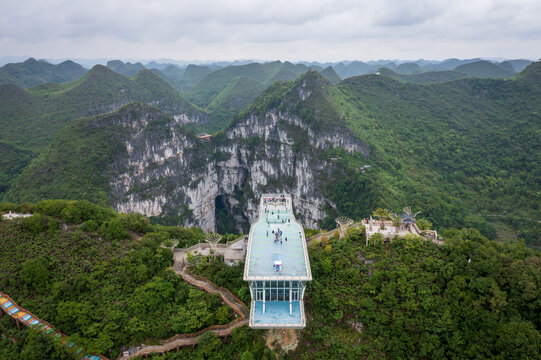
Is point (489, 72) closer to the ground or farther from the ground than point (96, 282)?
farther from the ground

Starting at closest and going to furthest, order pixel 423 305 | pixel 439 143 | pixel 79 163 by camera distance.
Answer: pixel 423 305, pixel 79 163, pixel 439 143

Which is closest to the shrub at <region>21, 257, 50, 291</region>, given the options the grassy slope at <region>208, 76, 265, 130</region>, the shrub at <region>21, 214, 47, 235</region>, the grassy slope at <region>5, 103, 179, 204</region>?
the shrub at <region>21, 214, 47, 235</region>

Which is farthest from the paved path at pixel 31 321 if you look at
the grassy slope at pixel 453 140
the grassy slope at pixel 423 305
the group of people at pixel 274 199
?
the grassy slope at pixel 453 140

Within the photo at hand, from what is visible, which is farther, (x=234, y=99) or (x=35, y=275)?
(x=234, y=99)

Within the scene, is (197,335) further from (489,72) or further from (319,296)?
(489,72)

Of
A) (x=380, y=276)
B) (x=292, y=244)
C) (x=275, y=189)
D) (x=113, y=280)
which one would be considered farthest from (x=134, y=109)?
(x=380, y=276)

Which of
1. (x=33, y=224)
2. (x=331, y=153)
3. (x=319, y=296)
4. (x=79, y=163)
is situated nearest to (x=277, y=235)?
(x=319, y=296)
